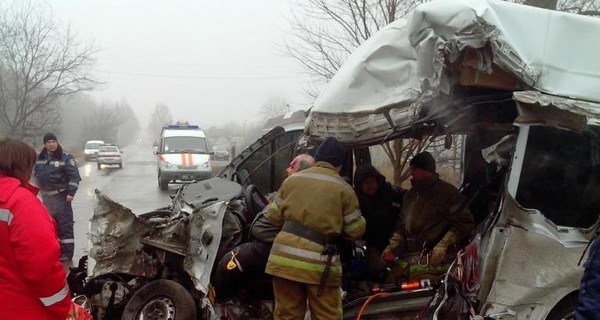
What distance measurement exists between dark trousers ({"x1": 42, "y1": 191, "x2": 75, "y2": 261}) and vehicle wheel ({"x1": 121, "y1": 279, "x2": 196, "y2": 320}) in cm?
351

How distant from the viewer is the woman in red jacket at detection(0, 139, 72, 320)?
91.2 inches

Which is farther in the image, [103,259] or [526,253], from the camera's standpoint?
[103,259]

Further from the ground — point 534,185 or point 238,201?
point 534,185

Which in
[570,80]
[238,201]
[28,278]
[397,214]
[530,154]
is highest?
[570,80]

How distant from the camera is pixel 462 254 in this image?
11.6 feet

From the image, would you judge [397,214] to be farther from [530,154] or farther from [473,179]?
[530,154]

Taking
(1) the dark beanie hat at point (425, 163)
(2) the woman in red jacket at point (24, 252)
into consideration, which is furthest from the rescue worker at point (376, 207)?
(2) the woman in red jacket at point (24, 252)

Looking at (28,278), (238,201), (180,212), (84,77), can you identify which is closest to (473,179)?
(238,201)

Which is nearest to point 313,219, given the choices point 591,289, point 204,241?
point 204,241

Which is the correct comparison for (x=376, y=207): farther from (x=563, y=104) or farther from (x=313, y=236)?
(x=563, y=104)

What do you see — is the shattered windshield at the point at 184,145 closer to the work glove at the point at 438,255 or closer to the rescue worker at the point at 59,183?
the rescue worker at the point at 59,183

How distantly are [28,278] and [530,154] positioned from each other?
9.60 ft

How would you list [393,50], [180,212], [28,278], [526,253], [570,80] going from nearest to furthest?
1. [28,278]
2. [526,253]
3. [570,80]
4. [393,50]
5. [180,212]

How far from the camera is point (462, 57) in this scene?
3418mm
